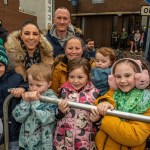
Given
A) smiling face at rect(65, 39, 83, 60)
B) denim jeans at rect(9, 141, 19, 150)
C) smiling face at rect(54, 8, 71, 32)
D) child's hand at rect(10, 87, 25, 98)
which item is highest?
smiling face at rect(54, 8, 71, 32)

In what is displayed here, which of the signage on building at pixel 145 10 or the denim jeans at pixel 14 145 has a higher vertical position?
the signage on building at pixel 145 10

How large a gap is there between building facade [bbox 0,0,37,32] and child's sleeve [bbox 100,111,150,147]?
24500mm

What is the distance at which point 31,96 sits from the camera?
8.02 ft

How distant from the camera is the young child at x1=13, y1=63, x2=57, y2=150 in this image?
2.58 m

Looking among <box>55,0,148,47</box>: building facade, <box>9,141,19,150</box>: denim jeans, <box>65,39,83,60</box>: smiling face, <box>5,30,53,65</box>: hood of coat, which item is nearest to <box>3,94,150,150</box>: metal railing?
<box>9,141,19,150</box>: denim jeans

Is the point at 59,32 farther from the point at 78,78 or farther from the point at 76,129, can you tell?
the point at 76,129

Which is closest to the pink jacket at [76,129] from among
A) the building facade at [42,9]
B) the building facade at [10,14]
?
the building facade at [10,14]

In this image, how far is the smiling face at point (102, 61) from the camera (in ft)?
10.5

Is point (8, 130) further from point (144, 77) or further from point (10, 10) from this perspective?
point (10, 10)

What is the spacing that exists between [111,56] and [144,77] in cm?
93

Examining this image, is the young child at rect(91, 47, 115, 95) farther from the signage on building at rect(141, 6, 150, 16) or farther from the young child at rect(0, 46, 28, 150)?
the signage on building at rect(141, 6, 150, 16)

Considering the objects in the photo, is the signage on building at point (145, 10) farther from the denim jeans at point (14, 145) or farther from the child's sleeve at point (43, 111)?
the denim jeans at point (14, 145)

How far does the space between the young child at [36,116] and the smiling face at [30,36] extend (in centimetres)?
92

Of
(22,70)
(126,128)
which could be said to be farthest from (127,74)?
(22,70)
